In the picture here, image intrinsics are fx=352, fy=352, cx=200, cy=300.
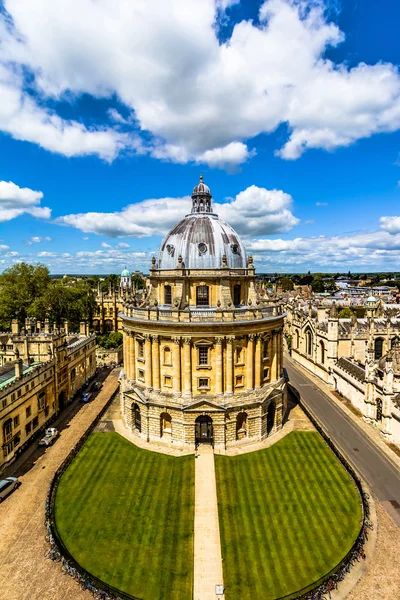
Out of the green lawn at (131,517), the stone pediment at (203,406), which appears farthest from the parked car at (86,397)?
the stone pediment at (203,406)

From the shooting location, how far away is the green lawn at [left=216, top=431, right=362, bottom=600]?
2253 cm

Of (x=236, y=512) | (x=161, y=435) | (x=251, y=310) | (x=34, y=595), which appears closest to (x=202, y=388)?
(x=161, y=435)

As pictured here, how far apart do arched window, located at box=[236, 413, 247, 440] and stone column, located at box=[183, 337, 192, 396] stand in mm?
6394

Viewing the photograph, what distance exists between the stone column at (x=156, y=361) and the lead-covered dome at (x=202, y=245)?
9.40m

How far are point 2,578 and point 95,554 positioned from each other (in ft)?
18.8

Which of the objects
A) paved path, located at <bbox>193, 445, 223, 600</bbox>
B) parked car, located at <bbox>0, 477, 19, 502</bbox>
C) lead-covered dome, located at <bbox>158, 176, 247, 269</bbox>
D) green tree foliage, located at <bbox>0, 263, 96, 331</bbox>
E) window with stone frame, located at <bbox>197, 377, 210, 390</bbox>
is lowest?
paved path, located at <bbox>193, 445, 223, 600</bbox>

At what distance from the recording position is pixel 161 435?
3941 cm

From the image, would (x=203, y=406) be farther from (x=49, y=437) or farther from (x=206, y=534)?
(x=49, y=437)

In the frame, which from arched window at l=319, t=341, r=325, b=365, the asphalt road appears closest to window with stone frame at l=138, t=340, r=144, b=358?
the asphalt road

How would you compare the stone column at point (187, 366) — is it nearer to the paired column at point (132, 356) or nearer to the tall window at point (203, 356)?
the tall window at point (203, 356)

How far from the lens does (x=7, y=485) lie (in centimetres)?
3078

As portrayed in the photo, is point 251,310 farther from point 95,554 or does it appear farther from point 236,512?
point 95,554

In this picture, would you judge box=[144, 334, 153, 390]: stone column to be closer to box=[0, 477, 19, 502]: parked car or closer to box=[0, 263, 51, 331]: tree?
box=[0, 477, 19, 502]: parked car

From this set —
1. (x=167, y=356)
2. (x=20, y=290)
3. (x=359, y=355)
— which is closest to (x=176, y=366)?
(x=167, y=356)
